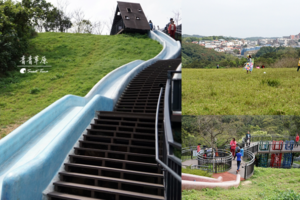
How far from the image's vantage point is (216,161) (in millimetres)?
5164

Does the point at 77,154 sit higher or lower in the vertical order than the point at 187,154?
higher

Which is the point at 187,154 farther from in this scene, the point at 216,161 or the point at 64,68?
the point at 64,68

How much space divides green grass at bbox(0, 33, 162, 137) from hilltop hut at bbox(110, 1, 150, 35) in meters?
0.98

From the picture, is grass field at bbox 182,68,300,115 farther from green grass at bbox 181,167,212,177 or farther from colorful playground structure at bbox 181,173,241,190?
colorful playground structure at bbox 181,173,241,190

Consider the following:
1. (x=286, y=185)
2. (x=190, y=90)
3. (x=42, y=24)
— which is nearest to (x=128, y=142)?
(x=190, y=90)

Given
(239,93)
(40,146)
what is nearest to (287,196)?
(239,93)

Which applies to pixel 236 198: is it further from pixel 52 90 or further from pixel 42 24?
pixel 42 24

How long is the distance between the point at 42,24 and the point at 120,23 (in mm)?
7503

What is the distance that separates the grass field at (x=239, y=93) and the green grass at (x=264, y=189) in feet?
5.18

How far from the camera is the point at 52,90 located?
10547 mm

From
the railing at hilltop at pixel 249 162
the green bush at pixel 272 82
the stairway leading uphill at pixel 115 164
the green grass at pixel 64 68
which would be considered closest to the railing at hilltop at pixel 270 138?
the railing at hilltop at pixel 249 162

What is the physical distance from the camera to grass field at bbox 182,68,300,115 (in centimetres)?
483

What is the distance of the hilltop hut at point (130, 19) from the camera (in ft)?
66.8

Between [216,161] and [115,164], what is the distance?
2482 mm
